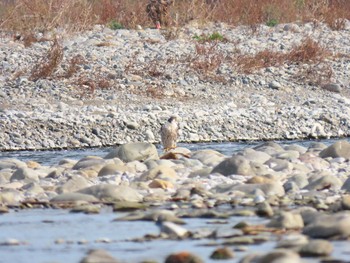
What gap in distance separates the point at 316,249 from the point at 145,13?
15.2 m

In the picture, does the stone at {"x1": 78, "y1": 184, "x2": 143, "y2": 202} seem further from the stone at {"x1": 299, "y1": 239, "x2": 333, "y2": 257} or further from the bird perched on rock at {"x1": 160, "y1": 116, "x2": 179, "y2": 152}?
the bird perched on rock at {"x1": 160, "y1": 116, "x2": 179, "y2": 152}

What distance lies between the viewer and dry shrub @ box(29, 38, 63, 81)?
1566 centimetres

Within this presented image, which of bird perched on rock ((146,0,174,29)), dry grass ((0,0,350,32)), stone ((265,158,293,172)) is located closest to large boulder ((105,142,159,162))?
stone ((265,158,293,172))

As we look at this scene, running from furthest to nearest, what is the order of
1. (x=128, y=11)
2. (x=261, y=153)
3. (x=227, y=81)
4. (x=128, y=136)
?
1. (x=128, y=11)
2. (x=227, y=81)
3. (x=128, y=136)
4. (x=261, y=153)

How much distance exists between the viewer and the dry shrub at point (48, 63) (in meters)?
15.7

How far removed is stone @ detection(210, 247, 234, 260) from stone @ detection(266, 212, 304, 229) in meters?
0.79

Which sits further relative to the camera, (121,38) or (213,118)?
(121,38)

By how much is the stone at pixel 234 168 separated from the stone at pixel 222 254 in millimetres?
A: 3180

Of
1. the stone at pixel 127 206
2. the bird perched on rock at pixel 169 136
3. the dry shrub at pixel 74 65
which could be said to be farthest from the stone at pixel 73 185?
the dry shrub at pixel 74 65

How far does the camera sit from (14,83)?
15500mm

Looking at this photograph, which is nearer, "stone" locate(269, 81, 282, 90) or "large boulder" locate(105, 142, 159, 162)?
"large boulder" locate(105, 142, 159, 162)

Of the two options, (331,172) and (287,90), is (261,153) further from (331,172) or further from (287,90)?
(287,90)

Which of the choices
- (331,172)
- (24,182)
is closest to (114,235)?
(24,182)

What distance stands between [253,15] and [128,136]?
7910 millimetres
